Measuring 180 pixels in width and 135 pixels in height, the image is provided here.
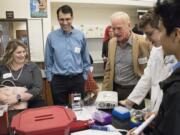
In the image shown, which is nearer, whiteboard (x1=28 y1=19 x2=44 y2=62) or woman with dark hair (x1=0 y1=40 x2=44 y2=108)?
woman with dark hair (x1=0 y1=40 x2=44 y2=108)

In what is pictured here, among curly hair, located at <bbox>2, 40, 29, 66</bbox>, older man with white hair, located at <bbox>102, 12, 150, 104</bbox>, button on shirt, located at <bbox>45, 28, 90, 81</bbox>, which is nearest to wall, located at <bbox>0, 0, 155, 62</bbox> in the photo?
button on shirt, located at <bbox>45, 28, 90, 81</bbox>

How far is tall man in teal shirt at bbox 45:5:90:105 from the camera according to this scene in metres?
2.89

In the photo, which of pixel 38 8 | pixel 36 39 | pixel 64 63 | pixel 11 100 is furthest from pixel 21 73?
pixel 38 8

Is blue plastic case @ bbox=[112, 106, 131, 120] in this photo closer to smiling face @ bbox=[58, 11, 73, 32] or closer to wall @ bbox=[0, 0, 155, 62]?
smiling face @ bbox=[58, 11, 73, 32]

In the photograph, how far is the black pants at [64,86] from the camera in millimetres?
2896

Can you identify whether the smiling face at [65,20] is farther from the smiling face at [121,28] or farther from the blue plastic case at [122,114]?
the blue plastic case at [122,114]

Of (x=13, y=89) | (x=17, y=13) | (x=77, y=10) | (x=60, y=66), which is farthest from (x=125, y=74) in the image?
(x=77, y=10)

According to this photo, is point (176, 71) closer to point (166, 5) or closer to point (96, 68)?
point (166, 5)

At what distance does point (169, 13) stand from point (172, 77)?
0.75 feet

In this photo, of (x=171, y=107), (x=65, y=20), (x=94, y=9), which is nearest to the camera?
(x=171, y=107)

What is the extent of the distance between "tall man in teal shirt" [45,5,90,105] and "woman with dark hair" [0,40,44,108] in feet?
1.24

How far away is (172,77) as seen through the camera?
89 centimetres

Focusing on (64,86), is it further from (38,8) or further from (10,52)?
(38,8)

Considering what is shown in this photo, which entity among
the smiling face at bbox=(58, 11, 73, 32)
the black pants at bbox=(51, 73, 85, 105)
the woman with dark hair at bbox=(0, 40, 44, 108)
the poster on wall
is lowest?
the black pants at bbox=(51, 73, 85, 105)
